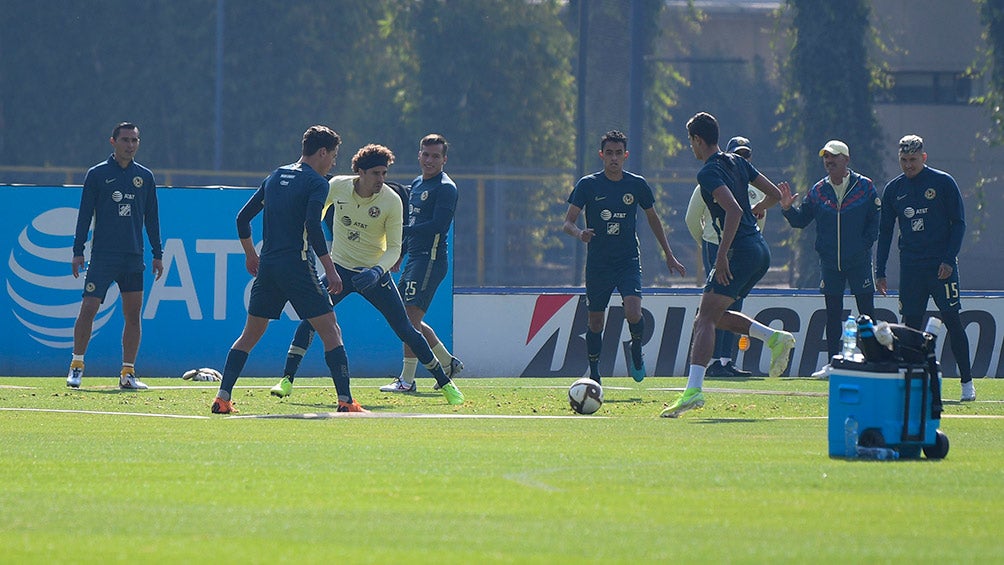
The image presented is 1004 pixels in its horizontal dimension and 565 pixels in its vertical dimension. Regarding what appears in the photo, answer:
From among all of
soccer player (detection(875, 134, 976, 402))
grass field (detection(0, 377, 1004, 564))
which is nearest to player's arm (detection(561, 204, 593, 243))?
grass field (detection(0, 377, 1004, 564))

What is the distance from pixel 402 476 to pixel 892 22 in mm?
42664

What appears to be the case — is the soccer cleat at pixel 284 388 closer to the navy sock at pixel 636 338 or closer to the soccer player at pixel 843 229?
the navy sock at pixel 636 338

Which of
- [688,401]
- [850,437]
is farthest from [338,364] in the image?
[850,437]

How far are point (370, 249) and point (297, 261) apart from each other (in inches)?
78.6

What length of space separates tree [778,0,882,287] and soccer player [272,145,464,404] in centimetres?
2673

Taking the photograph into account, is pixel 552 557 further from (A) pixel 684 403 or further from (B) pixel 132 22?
(B) pixel 132 22

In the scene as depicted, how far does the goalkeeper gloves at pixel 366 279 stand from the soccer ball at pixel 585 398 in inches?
70.7

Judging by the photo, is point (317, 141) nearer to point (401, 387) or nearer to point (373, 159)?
point (373, 159)

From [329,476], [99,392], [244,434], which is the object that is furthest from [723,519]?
[99,392]

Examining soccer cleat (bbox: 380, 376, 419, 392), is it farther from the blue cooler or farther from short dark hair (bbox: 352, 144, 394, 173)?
the blue cooler

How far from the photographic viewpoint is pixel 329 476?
28.5 ft

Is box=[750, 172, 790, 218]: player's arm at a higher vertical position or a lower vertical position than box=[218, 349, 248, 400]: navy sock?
higher

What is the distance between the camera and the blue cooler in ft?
31.8

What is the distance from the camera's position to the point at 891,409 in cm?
968
